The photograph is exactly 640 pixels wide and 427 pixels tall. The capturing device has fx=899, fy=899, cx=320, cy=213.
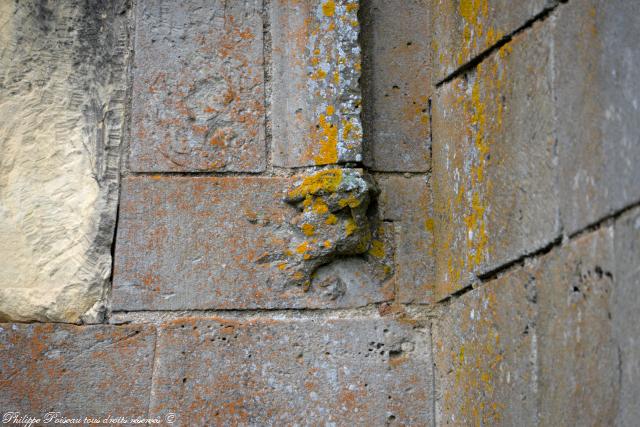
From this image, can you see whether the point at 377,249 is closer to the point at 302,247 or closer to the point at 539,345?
the point at 302,247

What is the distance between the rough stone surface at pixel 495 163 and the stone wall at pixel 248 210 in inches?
0.5

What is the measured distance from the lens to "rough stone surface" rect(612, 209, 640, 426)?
4.96 ft

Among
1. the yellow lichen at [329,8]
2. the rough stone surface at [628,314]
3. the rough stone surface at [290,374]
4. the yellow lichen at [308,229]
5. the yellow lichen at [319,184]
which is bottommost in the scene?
the rough stone surface at [290,374]

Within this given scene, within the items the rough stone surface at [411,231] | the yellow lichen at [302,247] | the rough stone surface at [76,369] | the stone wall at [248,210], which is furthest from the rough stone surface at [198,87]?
the rough stone surface at [76,369]

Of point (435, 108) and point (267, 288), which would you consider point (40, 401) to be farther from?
point (435, 108)

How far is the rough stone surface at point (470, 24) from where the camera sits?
2045mm

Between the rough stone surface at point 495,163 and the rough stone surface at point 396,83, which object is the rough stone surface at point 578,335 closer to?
the rough stone surface at point 495,163

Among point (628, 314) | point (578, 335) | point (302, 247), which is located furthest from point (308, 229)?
point (628, 314)

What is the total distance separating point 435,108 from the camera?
8.69ft

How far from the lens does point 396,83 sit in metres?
2.70

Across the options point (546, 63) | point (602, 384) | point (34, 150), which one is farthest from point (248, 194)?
point (602, 384)

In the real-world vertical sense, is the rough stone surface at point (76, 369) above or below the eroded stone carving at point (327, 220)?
below

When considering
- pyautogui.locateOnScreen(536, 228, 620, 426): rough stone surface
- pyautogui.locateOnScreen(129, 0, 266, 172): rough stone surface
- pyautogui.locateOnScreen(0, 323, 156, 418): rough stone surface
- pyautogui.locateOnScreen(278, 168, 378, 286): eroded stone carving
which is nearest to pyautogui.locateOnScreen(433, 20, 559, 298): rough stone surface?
pyautogui.locateOnScreen(536, 228, 620, 426): rough stone surface

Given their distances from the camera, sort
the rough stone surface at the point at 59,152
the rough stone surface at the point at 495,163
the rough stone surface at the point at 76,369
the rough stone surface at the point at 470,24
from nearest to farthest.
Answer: the rough stone surface at the point at 495,163, the rough stone surface at the point at 470,24, the rough stone surface at the point at 76,369, the rough stone surface at the point at 59,152
